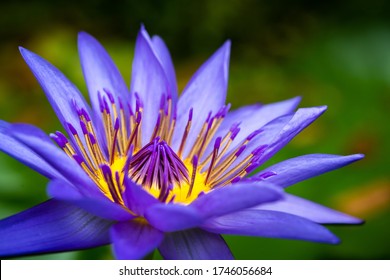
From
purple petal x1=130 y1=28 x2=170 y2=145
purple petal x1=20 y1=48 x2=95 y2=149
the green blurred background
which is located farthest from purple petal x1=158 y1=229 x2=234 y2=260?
the green blurred background

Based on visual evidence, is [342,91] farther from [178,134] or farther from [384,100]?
[178,134]

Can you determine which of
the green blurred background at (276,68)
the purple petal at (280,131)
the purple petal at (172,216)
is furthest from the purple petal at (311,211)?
the green blurred background at (276,68)

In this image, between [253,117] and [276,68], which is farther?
[276,68]

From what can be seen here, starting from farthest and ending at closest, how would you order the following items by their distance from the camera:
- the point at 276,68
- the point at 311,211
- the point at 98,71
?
the point at 276,68, the point at 98,71, the point at 311,211

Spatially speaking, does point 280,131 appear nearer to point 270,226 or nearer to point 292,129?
point 292,129

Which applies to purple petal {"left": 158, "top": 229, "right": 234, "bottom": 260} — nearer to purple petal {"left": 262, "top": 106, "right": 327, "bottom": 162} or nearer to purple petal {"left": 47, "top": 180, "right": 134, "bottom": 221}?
purple petal {"left": 47, "top": 180, "right": 134, "bottom": 221}

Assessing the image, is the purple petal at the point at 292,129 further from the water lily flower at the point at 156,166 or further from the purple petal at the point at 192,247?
the purple petal at the point at 192,247

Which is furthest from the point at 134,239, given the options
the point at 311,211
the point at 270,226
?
the point at 311,211
